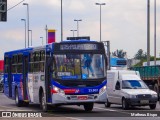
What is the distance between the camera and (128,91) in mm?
27234

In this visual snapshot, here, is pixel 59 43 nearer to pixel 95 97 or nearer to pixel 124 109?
pixel 95 97

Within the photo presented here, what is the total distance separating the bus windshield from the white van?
3.77 metres

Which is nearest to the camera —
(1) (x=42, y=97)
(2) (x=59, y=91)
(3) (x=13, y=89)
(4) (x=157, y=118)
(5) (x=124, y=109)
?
(4) (x=157, y=118)

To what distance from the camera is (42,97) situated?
2491cm

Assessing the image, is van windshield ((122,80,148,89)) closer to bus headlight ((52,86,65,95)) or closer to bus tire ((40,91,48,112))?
bus tire ((40,91,48,112))

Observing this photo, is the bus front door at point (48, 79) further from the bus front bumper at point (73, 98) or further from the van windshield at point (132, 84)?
the van windshield at point (132, 84)

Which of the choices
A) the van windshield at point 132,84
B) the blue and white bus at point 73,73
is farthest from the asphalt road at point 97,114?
the van windshield at point 132,84

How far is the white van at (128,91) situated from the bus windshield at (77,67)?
12.4 feet

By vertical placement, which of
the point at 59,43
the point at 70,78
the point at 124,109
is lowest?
the point at 124,109

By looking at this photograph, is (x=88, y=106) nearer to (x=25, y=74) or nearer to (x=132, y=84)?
(x=132, y=84)

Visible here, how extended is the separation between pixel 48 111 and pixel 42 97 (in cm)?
71

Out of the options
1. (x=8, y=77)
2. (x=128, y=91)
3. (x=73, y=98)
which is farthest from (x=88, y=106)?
(x=8, y=77)

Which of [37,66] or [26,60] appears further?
[26,60]

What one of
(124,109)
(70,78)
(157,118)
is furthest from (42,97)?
(157,118)
